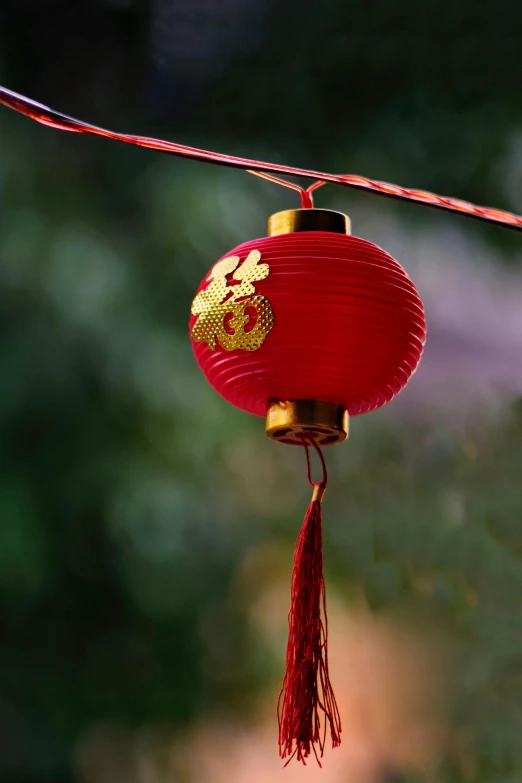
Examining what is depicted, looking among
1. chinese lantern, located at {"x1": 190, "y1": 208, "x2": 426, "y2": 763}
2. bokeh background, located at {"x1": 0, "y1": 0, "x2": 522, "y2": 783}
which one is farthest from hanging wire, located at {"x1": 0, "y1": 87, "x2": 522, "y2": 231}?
bokeh background, located at {"x1": 0, "y1": 0, "x2": 522, "y2": 783}

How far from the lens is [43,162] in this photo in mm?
2752

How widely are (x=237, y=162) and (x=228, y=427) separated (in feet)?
4.86

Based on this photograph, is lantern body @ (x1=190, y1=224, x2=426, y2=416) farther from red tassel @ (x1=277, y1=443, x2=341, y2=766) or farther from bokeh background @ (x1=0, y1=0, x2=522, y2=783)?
bokeh background @ (x1=0, y1=0, x2=522, y2=783)

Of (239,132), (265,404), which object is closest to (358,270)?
(265,404)

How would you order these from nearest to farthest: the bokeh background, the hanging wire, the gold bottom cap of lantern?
the hanging wire < the gold bottom cap of lantern < the bokeh background

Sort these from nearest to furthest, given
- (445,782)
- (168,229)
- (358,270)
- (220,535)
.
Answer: (358,270) → (445,782) → (220,535) → (168,229)

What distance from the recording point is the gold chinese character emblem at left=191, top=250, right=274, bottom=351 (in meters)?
1.14

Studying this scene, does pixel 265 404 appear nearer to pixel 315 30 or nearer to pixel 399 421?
pixel 399 421

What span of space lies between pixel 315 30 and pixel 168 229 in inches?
31.1

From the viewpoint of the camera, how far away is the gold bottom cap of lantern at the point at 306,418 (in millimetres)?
1200

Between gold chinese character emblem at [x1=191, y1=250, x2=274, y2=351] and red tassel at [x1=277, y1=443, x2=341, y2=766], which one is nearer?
gold chinese character emblem at [x1=191, y1=250, x2=274, y2=351]

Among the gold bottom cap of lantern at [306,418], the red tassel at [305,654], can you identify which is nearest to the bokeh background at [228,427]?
the red tassel at [305,654]

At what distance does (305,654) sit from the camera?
1.27 meters

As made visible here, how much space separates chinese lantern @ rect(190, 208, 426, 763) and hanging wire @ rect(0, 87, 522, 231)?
0.06m
